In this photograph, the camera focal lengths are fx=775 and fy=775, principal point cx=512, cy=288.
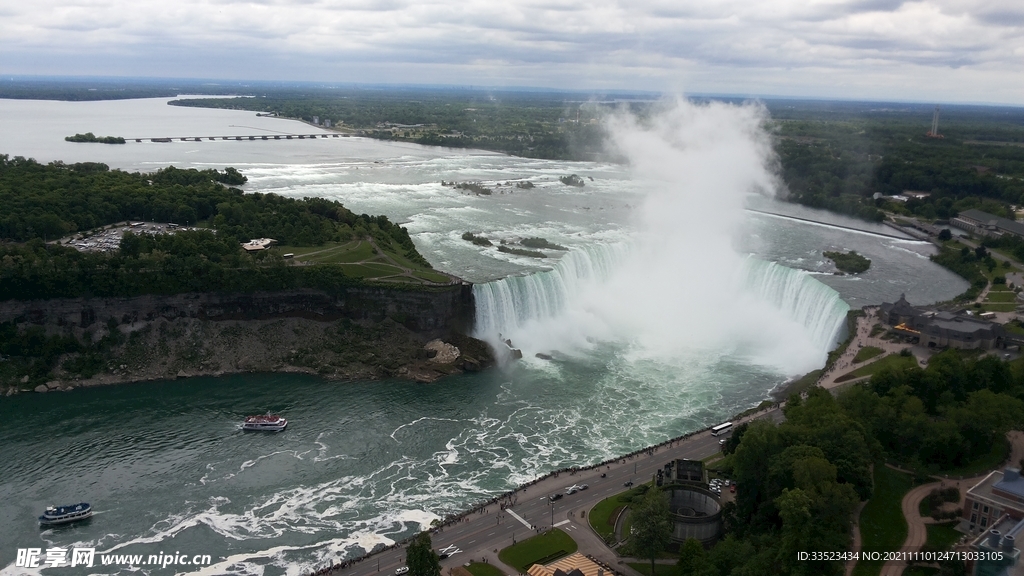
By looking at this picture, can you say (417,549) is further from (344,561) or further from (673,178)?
(673,178)

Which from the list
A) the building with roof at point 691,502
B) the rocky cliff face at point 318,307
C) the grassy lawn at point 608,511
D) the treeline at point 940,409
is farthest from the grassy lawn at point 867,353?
the rocky cliff face at point 318,307

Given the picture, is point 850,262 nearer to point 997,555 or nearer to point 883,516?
point 883,516

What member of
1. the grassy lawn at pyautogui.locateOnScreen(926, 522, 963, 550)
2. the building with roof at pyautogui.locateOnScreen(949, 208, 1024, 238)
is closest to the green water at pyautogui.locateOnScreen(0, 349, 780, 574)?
the grassy lawn at pyautogui.locateOnScreen(926, 522, 963, 550)

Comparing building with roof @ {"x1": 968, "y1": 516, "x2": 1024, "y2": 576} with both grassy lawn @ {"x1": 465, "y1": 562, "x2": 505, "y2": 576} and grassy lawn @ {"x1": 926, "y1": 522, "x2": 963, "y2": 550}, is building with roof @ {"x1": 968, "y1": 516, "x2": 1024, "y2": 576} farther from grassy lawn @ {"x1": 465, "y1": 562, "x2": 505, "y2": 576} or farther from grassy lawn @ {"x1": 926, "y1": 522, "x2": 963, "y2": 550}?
grassy lawn @ {"x1": 465, "y1": 562, "x2": 505, "y2": 576}

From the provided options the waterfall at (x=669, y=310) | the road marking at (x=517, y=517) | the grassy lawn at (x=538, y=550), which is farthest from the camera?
the waterfall at (x=669, y=310)

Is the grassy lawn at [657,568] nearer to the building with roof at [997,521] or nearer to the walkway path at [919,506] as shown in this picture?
the walkway path at [919,506]

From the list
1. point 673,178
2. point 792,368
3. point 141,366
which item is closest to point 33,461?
point 141,366
